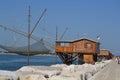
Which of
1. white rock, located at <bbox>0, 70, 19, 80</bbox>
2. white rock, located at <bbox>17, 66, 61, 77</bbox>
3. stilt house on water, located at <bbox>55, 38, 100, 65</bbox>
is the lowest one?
white rock, located at <bbox>17, 66, 61, 77</bbox>

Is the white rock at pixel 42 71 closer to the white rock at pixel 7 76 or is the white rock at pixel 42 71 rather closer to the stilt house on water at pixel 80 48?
the white rock at pixel 7 76

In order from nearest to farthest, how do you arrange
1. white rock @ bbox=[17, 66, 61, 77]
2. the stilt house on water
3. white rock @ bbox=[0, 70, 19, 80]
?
white rock @ bbox=[0, 70, 19, 80] < white rock @ bbox=[17, 66, 61, 77] < the stilt house on water

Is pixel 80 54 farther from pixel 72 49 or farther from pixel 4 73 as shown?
pixel 4 73

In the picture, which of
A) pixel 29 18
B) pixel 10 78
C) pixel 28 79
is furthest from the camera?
pixel 29 18

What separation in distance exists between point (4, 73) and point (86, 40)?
→ 49.1 m

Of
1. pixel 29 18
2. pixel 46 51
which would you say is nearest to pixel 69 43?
pixel 29 18

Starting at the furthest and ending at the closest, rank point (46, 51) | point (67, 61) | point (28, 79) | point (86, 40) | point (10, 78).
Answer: point (46, 51) → point (67, 61) → point (86, 40) → point (28, 79) → point (10, 78)

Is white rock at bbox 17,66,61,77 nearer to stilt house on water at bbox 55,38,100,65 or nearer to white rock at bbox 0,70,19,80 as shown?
white rock at bbox 0,70,19,80

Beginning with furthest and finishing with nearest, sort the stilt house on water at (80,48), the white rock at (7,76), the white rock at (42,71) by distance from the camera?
the stilt house on water at (80,48)
the white rock at (42,71)
the white rock at (7,76)

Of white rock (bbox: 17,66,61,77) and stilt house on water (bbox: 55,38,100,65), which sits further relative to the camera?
stilt house on water (bbox: 55,38,100,65)

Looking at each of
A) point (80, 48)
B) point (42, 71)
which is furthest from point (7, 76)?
point (80, 48)

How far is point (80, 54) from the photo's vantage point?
6544 cm

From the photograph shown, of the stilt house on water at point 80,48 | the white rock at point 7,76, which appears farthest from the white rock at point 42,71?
the stilt house on water at point 80,48

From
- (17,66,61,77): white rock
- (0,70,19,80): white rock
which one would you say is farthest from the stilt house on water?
(0,70,19,80): white rock
